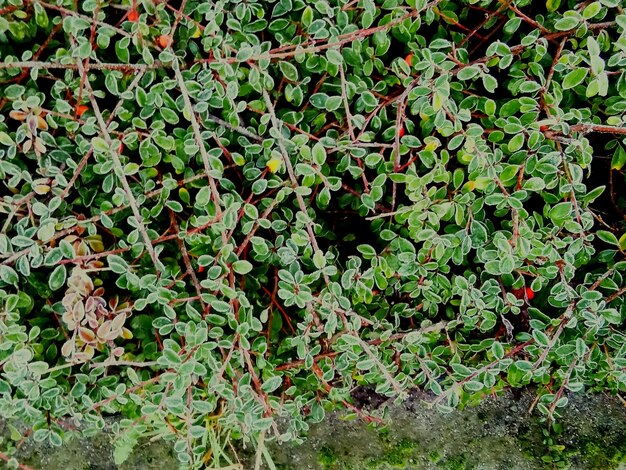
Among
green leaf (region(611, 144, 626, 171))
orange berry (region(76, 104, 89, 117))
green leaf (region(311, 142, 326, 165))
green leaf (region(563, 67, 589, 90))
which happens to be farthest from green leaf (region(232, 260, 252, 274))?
green leaf (region(611, 144, 626, 171))

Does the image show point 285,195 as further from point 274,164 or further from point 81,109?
point 81,109

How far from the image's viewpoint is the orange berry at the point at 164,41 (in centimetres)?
132

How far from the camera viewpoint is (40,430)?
1539mm

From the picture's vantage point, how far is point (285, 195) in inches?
56.8

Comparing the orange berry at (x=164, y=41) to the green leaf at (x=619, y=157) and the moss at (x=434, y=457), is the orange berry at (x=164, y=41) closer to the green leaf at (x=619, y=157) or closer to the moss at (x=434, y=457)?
the green leaf at (x=619, y=157)

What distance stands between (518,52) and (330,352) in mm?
937

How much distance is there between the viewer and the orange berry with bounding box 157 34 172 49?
4.32 ft

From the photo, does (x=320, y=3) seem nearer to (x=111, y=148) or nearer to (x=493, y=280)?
(x=111, y=148)

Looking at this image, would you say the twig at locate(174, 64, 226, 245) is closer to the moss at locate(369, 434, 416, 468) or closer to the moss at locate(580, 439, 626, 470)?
the moss at locate(369, 434, 416, 468)

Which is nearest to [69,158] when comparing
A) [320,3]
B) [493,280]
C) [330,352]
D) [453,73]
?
[320,3]

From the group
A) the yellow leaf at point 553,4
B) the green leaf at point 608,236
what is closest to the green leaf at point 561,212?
the green leaf at point 608,236

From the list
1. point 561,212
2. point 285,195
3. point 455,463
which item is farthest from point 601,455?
point 285,195

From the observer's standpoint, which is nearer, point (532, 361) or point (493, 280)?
point (493, 280)

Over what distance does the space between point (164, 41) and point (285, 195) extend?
1.53 ft
